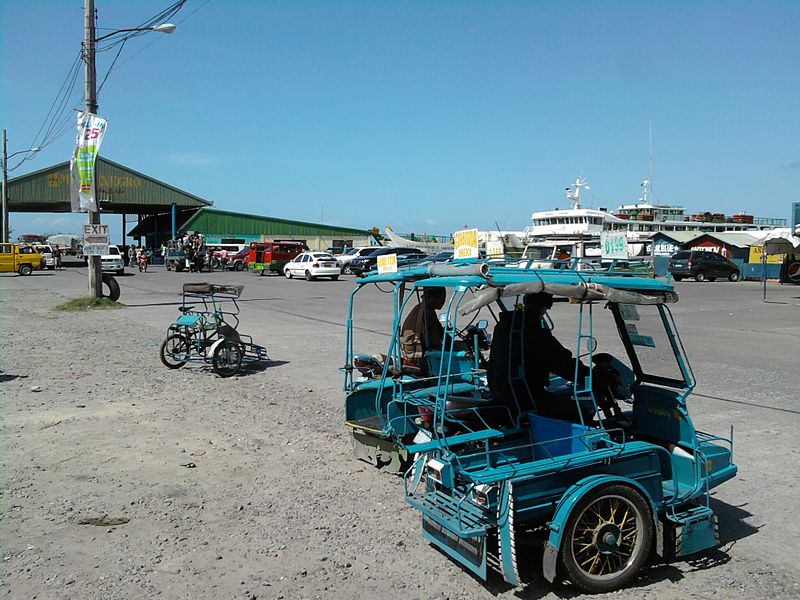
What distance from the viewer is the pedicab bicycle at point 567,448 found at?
435cm

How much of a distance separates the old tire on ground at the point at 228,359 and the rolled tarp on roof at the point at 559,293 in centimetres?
753

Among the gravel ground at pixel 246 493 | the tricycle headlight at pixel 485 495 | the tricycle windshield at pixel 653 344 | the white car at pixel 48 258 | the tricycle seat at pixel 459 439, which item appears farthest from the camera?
the white car at pixel 48 258

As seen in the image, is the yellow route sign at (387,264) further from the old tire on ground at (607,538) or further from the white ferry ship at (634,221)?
the white ferry ship at (634,221)

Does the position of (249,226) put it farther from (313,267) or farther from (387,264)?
(387,264)

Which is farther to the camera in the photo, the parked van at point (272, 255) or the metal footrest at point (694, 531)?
the parked van at point (272, 255)

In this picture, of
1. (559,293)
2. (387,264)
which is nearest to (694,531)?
(559,293)

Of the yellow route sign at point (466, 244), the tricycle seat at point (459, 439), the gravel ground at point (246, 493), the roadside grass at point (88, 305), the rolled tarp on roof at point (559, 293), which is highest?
the yellow route sign at point (466, 244)

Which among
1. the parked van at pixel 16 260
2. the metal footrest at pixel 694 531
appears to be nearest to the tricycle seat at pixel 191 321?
the metal footrest at pixel 694 531

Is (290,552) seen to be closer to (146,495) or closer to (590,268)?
(146,495)

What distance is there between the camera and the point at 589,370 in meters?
5.07

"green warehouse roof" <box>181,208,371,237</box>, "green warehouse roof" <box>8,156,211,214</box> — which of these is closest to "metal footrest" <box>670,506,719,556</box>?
"green warehouse roof" <box>8,156,211,214</box>

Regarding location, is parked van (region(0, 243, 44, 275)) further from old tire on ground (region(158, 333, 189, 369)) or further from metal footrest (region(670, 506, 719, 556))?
metal footrest (region(670, 506, 719, 556))

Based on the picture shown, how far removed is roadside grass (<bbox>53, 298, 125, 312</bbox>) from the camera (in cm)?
2205

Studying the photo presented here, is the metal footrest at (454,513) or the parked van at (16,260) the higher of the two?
the parked van at (16,260)
